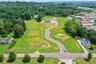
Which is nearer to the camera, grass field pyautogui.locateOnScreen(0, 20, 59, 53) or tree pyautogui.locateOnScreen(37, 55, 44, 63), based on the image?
tree pyautogui.locateOnScreen(37, 55, 44, 63)

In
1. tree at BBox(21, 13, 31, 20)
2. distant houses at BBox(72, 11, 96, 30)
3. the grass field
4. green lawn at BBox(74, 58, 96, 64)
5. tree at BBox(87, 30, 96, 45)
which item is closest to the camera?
green lawn at BBox(74, 58, 96, 64)

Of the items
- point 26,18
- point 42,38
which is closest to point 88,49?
point 42,38

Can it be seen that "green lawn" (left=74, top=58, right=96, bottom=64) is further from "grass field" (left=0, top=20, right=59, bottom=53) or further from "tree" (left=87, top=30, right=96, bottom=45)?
"tree" (left=87, top=30, right=96, bottom=45)

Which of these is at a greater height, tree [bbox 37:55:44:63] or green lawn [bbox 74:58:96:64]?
tree [bbox 37:55:44:63]

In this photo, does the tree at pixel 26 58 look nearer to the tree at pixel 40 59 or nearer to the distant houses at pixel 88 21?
the tree at pixel 40 59

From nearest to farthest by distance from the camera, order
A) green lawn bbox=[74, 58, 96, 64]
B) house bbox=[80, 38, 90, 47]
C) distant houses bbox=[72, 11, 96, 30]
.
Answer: green lawn bbox=[74, 58, 96, 64], house bbox=[80, 38, 90, 47], distant houses bbox=[72, 11, 96, 30]

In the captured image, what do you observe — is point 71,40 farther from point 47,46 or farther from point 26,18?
point 26,18

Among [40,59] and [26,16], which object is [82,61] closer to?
[40,59]

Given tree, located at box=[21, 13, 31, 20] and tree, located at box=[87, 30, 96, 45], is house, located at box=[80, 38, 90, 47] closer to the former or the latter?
tree, located at box=[87, 30, 96, 45]

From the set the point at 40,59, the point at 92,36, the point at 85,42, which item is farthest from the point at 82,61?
the point at 92,36

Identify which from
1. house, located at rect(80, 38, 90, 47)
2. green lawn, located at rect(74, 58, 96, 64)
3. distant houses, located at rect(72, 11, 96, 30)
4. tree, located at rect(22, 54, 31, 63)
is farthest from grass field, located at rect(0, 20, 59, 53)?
distant houses, located at rect(72, 11, 96, 30)

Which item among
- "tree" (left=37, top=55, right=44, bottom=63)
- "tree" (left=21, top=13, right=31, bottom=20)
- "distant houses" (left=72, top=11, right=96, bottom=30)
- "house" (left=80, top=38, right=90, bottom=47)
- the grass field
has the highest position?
"tree" (left=37, top=55, right=44, bottom=63)
